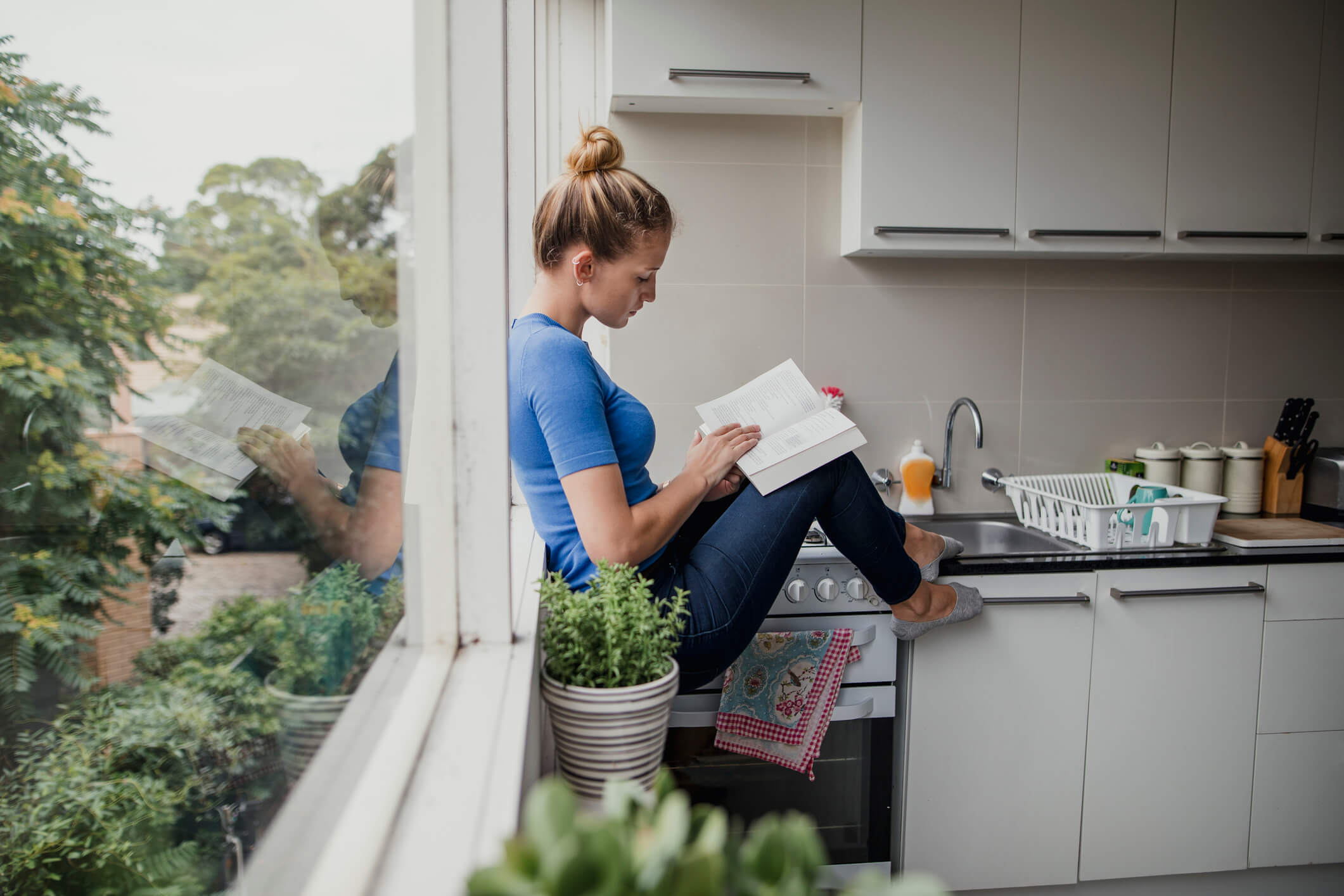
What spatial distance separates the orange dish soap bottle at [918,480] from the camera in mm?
2227

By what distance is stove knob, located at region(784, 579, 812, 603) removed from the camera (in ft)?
5.62

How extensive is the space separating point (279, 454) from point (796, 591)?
1.27m

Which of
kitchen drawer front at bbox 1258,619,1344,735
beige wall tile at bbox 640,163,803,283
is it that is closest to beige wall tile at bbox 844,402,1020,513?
beige wall tile at bbox 640,163,803,283

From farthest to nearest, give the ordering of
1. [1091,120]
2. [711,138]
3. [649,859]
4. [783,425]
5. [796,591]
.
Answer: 1. [711,138]
2. [1091,120]
3. [796,591]
4. [783,425]
5. [649,859]

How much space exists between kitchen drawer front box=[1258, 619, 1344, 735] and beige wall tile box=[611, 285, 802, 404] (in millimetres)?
1322

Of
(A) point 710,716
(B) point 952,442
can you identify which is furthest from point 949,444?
(A) point 710,716

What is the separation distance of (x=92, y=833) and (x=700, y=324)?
1.90 meters

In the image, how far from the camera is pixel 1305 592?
→ 1.88m

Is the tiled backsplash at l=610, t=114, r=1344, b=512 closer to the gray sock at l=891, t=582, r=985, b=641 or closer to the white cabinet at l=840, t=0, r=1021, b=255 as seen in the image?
the white cabinet at l=840, t=0, r=1021, b=255

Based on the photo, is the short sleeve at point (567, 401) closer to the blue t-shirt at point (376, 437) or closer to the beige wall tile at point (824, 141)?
the blue t-shirt at point (376, 437)

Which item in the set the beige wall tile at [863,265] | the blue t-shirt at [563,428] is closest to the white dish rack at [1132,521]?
the beige wall tile at [863,265]

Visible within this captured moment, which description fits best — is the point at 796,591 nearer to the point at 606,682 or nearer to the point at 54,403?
the point at 606,682

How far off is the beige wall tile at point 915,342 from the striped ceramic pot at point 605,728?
Result: 4.83 feet

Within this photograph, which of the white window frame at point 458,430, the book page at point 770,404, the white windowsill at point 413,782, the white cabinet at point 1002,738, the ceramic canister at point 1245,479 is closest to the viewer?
the white windowsill at point 413,782
